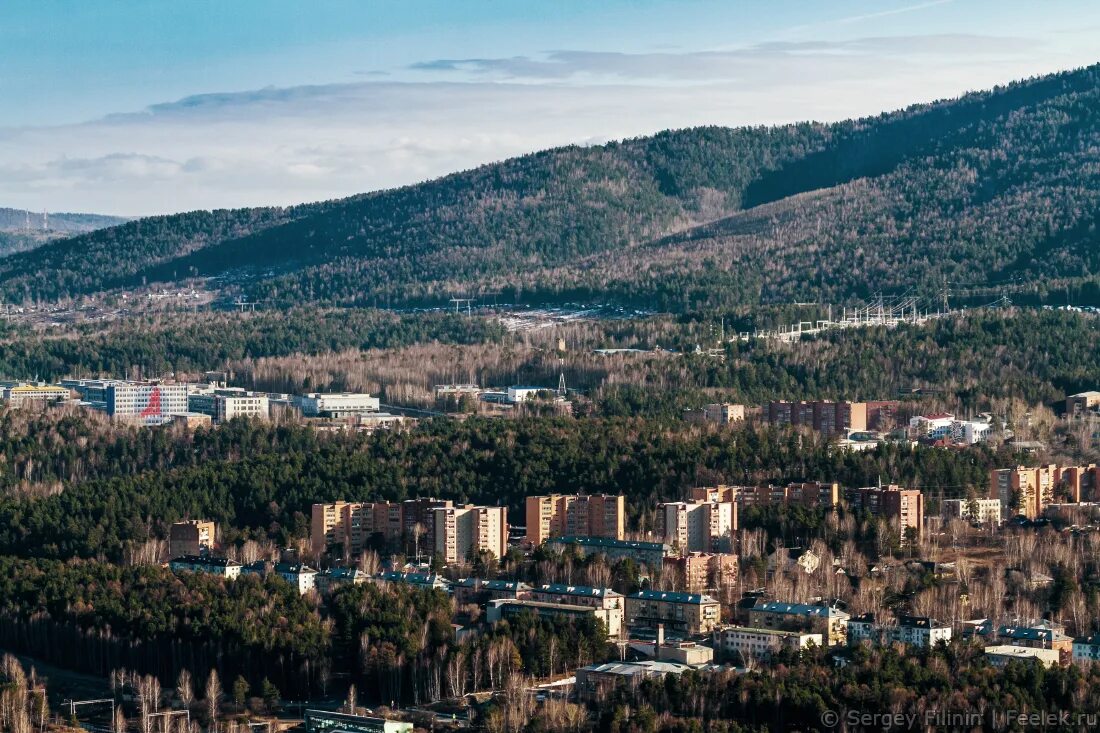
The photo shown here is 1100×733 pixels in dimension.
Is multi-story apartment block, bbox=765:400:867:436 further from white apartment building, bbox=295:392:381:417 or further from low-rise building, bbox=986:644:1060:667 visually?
low-rise building, bbox=986:644:1060:667

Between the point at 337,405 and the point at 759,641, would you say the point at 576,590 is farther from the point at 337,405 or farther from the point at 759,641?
the point at 337,405

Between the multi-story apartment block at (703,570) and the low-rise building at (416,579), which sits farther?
the multi-story apartment block at (703,570)

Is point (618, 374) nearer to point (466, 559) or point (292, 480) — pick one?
point (292, 480)

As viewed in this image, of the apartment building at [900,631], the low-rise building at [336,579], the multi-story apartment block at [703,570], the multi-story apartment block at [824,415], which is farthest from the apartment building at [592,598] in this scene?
the multi-story apartment block at [824,415]

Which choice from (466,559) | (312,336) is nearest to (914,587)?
(466,559)

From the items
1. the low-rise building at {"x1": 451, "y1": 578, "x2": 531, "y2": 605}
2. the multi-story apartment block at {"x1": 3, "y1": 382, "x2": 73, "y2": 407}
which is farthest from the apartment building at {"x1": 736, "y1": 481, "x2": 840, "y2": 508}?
the multi-story apartment block at {"x1": 3, "y1": 382, "x2": 73, "y2": 407}

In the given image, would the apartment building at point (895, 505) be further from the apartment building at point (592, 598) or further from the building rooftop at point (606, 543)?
the apartment building at point (592, 598)
